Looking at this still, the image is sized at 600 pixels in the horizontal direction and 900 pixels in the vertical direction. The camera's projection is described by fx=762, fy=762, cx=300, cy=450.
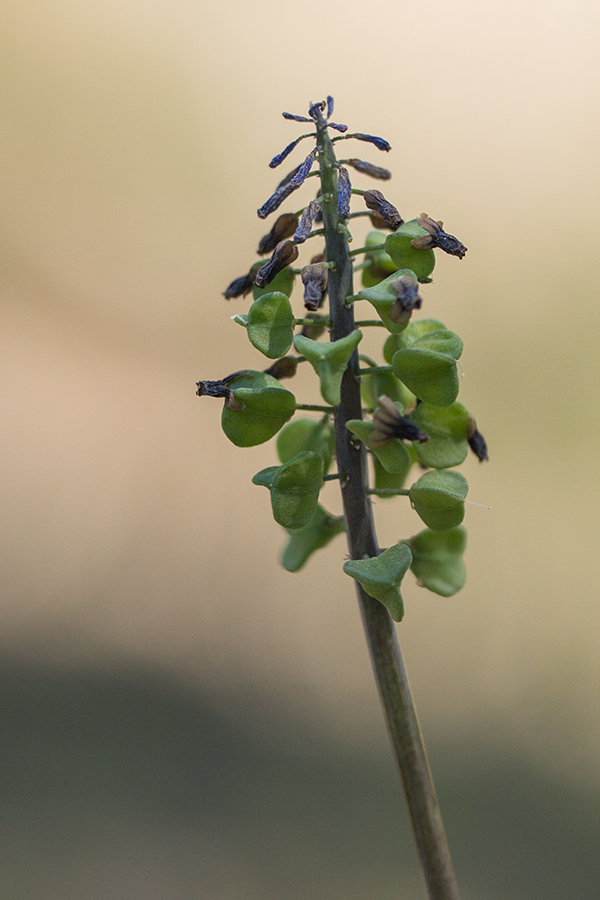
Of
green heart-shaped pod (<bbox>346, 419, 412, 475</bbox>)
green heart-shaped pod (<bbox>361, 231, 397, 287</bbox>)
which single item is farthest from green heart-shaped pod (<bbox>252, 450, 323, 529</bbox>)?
green heart-shaped pod (<bbox>361, 231, 397, 287</bbox>)

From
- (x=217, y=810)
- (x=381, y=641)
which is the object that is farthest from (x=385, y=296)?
(x=217, y=810)

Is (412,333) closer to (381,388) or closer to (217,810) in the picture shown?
(381,388)

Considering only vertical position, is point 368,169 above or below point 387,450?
above

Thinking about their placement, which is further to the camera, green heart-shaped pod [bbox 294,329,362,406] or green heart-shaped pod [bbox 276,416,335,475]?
green heart-shaped pod [bbox 276,416,335,475]

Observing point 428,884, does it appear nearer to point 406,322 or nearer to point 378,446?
point 378,446

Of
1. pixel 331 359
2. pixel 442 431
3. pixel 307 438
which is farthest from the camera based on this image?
pixel 307 438

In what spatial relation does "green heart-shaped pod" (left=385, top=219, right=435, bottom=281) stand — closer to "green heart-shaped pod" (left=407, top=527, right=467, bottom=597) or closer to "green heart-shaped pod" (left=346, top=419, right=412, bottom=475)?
"green heart-shaped pod" (left=346, top=419, right=412, bottom=475)

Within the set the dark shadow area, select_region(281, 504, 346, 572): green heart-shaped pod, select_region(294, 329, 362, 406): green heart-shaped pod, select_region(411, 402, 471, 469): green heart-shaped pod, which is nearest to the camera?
select_region(294, 329, 362, 406): green heart-shaped pod
